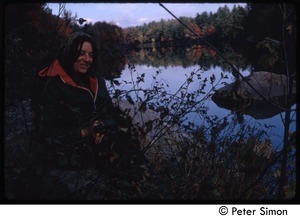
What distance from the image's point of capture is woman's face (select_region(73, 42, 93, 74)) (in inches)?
127

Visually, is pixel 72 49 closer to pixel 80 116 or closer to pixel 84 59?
pixel 84 59

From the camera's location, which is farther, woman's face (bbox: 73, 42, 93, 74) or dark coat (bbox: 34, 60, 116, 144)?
woman's face (bbox: 73, 42, 93, 74)

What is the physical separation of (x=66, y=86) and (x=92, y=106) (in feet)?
1.09

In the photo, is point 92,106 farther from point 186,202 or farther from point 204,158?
point 204,158

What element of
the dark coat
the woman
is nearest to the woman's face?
the woman

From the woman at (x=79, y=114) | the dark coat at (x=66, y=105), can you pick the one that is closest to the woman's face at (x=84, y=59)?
the woman at (x=79, y=114)

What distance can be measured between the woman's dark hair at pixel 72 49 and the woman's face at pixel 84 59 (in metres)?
0.03

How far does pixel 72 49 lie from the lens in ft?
10.6

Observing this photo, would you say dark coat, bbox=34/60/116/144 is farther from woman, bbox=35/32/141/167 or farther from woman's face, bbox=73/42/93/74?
woman's face, bbox=73/42/93/74

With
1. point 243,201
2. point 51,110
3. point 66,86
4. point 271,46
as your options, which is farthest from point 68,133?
point 271,46

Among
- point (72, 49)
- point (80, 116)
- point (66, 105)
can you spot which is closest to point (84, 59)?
point (72, 49)

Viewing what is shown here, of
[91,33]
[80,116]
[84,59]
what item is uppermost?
[91,33]

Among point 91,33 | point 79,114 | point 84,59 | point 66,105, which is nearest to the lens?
point 66,105

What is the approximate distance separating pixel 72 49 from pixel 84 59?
0.14 m
